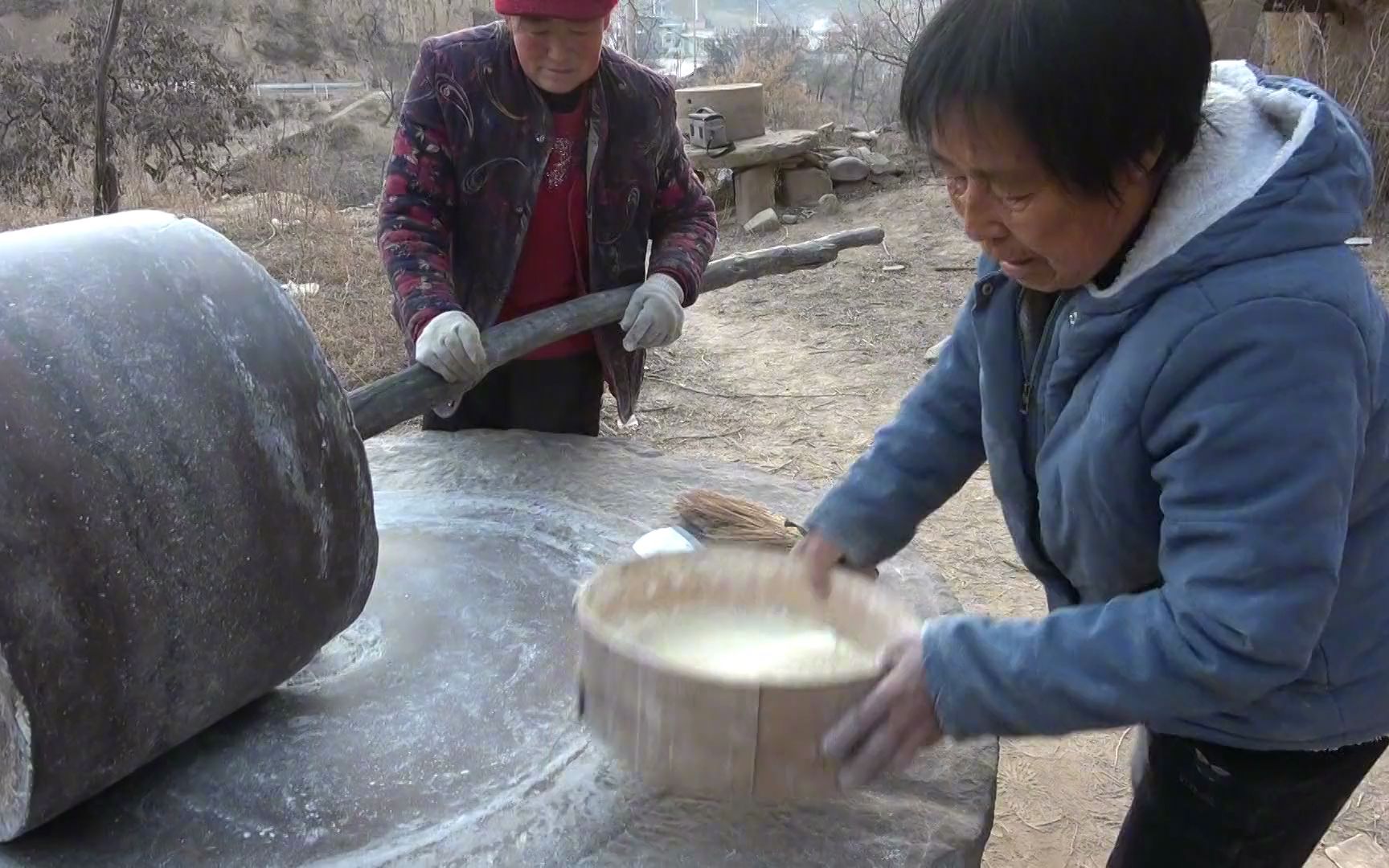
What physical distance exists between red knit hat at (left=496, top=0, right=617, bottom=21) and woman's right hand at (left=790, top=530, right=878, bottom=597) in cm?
111

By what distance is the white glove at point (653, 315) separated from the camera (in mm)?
2168

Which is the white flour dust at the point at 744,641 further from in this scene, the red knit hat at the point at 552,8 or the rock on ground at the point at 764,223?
the rock on ground at the point at 764,223

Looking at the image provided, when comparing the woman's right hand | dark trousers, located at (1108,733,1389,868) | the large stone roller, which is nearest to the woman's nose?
the woman's right hand

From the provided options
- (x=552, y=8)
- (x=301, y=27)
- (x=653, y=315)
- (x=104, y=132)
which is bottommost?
(x=653, y=315)

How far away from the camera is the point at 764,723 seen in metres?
0.98

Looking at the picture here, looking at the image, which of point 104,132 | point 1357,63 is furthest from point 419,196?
point 1357,63

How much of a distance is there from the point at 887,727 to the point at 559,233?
1.51 metres

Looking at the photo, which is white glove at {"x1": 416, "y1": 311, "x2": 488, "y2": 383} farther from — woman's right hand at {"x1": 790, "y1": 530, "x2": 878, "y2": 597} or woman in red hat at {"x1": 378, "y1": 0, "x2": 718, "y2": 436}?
woman's right hand at {"x1": 790, "y1": 530, "x2": 878, "y2": 597}

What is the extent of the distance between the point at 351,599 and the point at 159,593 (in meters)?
0.29

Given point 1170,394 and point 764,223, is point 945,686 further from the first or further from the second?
point 764,223

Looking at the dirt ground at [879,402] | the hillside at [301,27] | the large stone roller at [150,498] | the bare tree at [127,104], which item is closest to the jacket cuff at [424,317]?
the large stone roller at [150,498]

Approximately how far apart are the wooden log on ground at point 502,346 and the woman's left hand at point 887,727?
1.03 meters

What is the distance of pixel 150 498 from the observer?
111cm

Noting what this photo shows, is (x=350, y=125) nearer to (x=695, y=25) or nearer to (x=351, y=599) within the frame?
(x=695, y=25)
